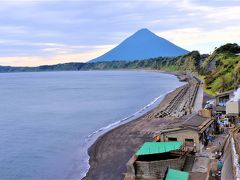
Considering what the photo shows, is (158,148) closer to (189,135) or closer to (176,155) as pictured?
(176,155)

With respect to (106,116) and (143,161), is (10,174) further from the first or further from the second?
(106,116)

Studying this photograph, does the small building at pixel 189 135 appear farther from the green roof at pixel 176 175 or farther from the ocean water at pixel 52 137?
the ocean water at pixel 52 137

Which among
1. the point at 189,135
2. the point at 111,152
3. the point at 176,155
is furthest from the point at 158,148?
the point at 111,152

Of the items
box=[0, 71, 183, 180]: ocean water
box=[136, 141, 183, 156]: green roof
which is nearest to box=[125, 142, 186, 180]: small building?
box=[136, 141, 183, 156]: green roof

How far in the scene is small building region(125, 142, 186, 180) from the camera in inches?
853

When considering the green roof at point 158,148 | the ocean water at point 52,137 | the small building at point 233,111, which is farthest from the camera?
the small building at point 233,111

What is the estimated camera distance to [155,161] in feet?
71.2

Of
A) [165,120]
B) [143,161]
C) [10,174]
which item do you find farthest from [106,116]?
[143,161]

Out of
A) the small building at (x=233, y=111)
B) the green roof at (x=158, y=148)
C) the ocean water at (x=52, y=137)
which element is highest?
the small building at (x=233, y=111)

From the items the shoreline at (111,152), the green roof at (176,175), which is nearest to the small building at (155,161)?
the green roof at (176,175)

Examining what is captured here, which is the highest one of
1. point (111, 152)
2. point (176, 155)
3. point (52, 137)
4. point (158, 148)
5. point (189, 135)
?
point (189, 135)

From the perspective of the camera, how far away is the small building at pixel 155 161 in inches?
853

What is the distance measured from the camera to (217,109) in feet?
129

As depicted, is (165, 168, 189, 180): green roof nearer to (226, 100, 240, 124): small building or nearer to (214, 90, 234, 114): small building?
(226, 100, 240, 124): small building
